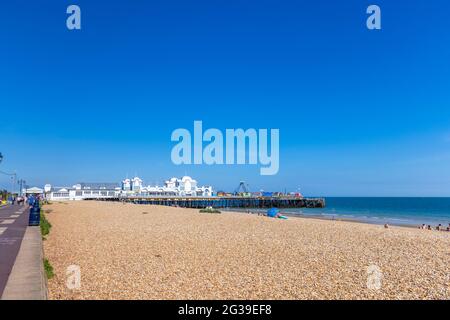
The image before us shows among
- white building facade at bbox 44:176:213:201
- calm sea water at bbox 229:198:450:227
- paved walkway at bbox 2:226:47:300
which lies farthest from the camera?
white building facade at bbox 44:176:213:201

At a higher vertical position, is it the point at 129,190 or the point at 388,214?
the point at 129,190

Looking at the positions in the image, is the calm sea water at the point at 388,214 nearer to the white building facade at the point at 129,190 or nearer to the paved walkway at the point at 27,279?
the paved walkway at the point at 27,279

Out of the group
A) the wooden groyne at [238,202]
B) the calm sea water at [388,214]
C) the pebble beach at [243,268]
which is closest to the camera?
the pebble beach at [243,268]

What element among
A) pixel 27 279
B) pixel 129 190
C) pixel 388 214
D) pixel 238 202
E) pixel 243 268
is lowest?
pixel 238 202

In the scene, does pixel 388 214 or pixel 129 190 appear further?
pixel 129 190

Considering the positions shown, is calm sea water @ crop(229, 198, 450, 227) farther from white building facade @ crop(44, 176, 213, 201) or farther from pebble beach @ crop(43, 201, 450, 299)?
white building facade @ crop(44, 176, 213, 201)

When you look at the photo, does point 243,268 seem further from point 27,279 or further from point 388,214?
point 388,214

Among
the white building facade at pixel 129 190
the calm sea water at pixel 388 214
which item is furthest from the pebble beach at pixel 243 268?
the white building facade at pixel 129 190

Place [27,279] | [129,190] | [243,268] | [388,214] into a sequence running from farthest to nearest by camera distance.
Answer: [129,190] → [388,214] → [243,268] → [27,279]

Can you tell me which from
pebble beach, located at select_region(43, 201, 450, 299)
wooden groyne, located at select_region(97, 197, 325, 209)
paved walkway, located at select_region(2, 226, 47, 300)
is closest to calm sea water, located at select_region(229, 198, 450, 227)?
wooden groyne, located at select_region(97, 197, 325, 209)

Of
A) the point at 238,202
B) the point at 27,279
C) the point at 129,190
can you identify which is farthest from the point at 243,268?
the point at 129,190
